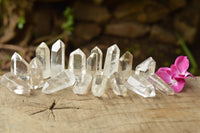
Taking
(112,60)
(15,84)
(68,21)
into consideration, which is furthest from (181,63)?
(68,21)

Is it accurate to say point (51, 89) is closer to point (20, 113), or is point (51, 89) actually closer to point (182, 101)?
point (20, 113)

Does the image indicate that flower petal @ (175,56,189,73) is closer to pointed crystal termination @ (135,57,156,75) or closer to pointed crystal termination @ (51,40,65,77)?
pointed crystal termination @ (135,57,156,75)

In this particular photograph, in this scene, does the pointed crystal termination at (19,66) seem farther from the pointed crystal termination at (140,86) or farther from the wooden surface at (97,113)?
the pointed crystal termination at (140,86)

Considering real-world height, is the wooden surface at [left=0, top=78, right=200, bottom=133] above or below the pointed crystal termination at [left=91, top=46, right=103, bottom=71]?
below

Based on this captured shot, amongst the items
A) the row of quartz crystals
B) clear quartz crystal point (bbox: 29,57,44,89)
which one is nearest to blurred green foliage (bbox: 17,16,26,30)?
the row of quartz crystals

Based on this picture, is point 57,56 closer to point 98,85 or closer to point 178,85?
point 98,85

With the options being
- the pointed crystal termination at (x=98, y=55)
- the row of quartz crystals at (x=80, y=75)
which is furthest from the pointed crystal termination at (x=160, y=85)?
the pointed crystal termination at (x=98, y=55)
